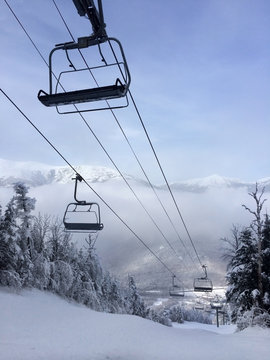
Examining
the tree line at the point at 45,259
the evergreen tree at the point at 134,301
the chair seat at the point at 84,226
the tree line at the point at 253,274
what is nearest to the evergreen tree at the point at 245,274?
the tree line at the point at 253,274

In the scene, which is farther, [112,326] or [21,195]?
[21,195]

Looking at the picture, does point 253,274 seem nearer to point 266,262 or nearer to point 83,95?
point 266,262

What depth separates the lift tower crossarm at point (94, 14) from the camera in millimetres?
4305

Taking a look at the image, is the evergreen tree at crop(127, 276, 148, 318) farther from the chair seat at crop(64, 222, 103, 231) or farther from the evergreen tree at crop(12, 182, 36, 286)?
the chair seat at crop(64, 222, 103, 231)

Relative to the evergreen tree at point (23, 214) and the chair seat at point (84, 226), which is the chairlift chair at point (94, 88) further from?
the evergreen tree at point (23, 214)

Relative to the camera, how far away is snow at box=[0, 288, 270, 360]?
45.8 ft

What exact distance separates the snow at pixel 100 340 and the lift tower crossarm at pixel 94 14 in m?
12.0

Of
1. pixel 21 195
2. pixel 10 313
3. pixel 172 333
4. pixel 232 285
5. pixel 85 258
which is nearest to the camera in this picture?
pixel 172 333

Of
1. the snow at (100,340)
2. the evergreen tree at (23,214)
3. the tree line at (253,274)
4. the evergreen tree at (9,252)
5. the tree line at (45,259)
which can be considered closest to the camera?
the snow at (100,340)

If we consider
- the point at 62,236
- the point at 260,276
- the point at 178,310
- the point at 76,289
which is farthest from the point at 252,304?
the point at 178,310

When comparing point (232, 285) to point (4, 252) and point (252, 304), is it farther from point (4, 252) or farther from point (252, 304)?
point (4, 252)

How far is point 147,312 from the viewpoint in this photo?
62.1 metres

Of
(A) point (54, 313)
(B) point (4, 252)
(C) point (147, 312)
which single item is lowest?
(C) point (147, 312)

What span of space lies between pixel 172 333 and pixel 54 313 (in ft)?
35.6
